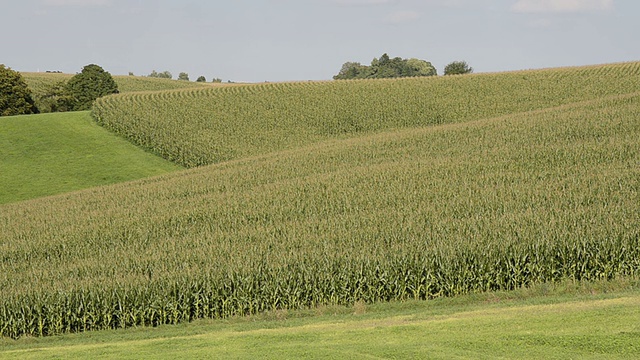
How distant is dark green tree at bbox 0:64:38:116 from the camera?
253ft

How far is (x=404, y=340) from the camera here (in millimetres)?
12461

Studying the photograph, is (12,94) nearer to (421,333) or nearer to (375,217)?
(375,217)

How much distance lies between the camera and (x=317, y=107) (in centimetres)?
6675

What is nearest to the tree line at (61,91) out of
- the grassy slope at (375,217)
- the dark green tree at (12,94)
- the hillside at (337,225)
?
the dark green tree at (12,94)

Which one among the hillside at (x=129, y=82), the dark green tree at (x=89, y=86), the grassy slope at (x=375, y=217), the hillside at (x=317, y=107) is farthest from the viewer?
the hillside at (x=129, y=82)

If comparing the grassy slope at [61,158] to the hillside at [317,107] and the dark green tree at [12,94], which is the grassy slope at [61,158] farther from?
the dark green tree at [12,94]

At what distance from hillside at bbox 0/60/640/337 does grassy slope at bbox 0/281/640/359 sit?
101 cm

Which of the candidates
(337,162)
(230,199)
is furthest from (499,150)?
(230,199)

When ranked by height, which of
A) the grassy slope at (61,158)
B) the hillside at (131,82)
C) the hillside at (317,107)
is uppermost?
the hillside at (131,82)

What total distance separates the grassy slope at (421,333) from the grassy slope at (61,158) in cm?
3234

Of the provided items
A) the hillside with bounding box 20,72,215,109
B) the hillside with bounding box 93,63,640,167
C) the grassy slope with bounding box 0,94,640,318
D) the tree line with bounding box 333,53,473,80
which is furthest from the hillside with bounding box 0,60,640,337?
the tree line with bounding box 333,53,473,80

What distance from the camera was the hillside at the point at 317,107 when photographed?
5757 cm

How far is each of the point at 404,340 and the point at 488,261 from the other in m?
7.75

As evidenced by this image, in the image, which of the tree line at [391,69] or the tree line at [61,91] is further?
the tree line at [391,69]
